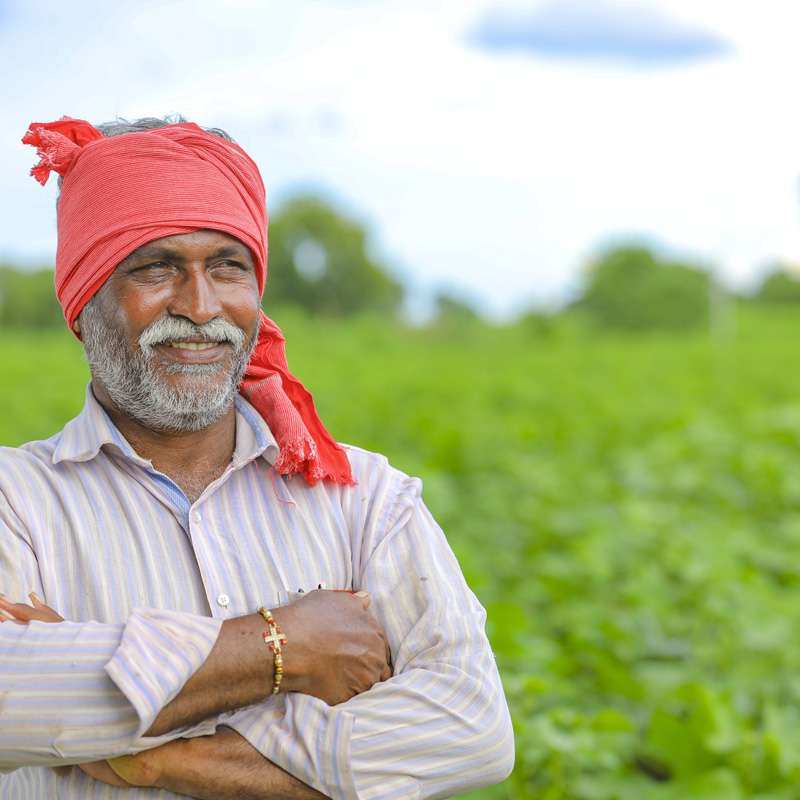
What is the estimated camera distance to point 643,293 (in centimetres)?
4859

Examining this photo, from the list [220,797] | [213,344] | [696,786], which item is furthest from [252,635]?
[696,786]

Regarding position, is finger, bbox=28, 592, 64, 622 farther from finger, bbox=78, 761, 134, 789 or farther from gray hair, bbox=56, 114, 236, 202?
gray hair, bbox=56, 114, 236, 202

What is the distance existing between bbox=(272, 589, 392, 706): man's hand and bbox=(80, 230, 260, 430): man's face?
426mm

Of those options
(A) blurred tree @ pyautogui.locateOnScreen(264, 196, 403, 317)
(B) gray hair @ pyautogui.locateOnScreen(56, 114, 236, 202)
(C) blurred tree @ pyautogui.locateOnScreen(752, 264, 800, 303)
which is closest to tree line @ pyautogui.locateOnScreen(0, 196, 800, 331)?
(A) blurred tree @ pyautogui.locateOnScreen(264, 196, 403, 317)

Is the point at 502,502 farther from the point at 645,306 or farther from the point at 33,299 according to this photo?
the point at 645,306

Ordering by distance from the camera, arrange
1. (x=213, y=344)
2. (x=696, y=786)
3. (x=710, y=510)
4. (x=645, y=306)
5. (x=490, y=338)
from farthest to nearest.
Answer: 1. (x=645, y=306)
2. (x=490, y=338)
3. (x=710, y=510)
4. (x=696, y=786)
5. (x=213, y=344)

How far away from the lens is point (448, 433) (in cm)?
716

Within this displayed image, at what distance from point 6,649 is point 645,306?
49.4m

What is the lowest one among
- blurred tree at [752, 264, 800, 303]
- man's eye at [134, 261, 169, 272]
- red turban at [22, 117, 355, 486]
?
man's eye at [134, 261, 169, 272]

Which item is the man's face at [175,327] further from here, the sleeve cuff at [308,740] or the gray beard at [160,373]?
the sleeve cuff at [308,740]

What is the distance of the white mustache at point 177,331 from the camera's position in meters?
1.62

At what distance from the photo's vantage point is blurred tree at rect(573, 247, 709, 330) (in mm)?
48219

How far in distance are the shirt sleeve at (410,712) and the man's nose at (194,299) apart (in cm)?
52

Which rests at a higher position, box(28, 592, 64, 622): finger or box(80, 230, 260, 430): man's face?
box(80, 230, 260, 430): man's face
